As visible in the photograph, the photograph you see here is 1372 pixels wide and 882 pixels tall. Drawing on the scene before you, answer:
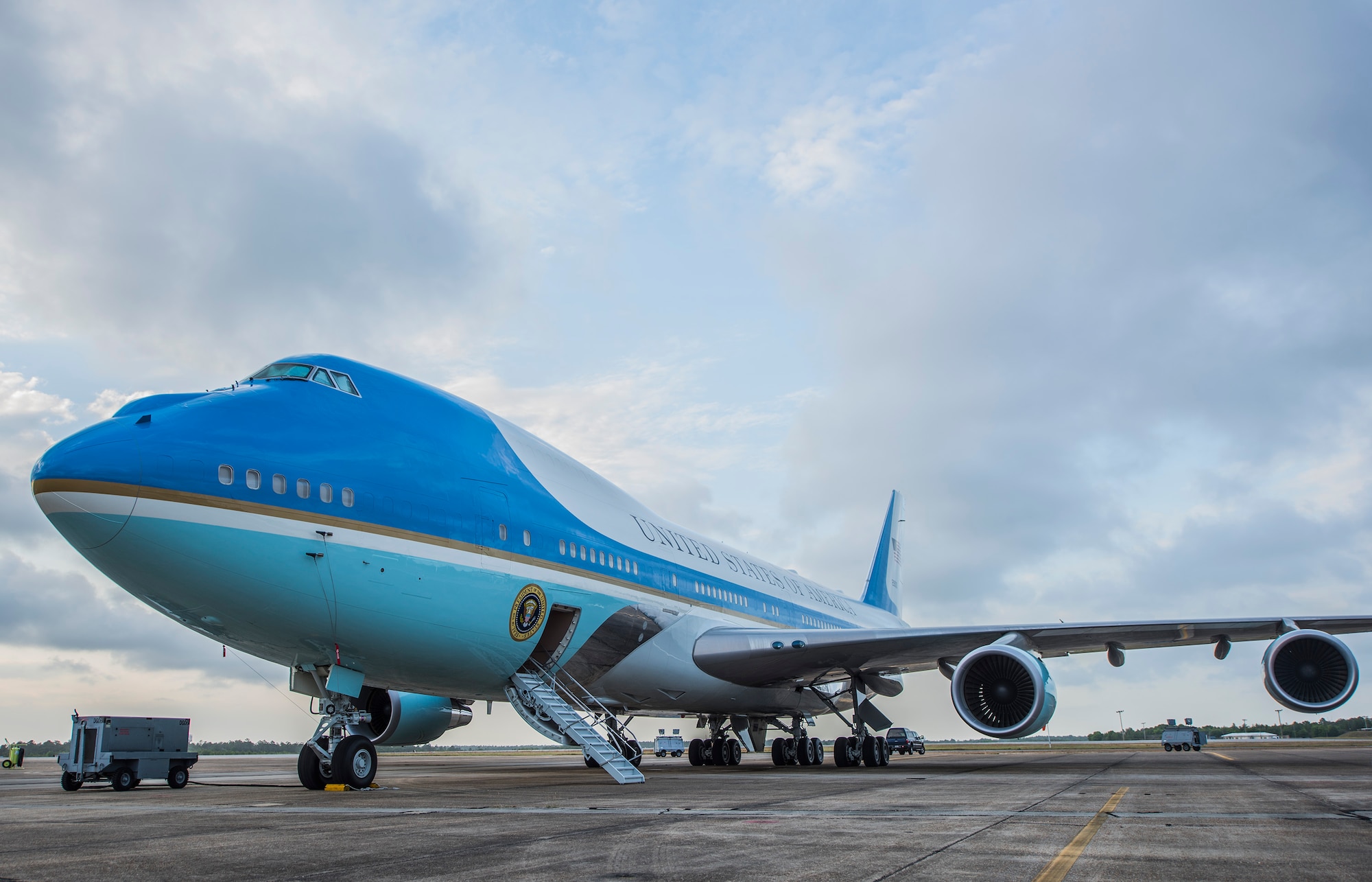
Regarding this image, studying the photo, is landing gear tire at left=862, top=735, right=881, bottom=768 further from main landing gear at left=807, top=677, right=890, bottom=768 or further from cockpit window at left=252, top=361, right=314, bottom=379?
cockpit window at left=252, top=361, right=314, bottom=379

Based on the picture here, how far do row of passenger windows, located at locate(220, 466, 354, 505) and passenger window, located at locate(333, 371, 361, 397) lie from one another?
1711 millimetres

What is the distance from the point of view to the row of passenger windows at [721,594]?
17.2m

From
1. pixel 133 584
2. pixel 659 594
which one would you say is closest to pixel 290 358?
pixel 133 584

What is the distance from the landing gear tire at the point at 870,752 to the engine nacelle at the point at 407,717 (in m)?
8.38

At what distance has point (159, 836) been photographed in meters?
6.31

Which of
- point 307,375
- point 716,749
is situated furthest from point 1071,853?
point 716,749

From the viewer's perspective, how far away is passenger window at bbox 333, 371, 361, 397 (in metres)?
11.3

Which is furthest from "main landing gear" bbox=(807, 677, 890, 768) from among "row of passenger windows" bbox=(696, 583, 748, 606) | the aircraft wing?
"row of passenger windows" bbox=(696, 583, 748, 606)

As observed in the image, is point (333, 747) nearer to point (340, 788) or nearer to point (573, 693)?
point (340, 788)

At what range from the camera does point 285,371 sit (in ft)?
36.6

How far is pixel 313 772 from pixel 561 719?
3.24m

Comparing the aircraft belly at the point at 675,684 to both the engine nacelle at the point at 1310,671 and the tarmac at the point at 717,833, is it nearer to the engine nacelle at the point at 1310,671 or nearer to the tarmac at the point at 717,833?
the tarmac at the point at 717,833

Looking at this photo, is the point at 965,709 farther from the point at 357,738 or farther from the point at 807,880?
the point at 807,880

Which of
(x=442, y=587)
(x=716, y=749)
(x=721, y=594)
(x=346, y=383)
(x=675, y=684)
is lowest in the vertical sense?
(x=716, y=749)
